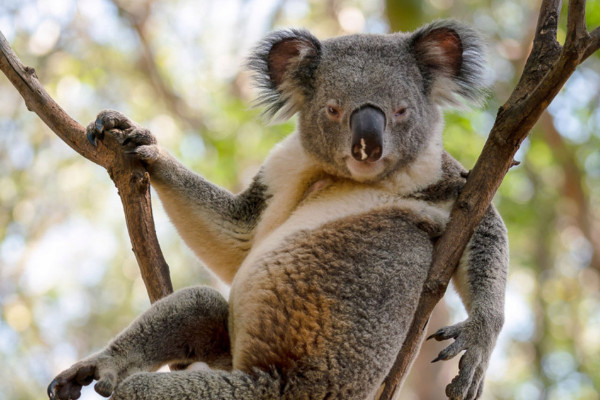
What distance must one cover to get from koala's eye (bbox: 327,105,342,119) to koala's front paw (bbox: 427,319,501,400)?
1.30m

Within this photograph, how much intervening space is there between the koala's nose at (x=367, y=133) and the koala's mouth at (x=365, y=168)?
0.26ft

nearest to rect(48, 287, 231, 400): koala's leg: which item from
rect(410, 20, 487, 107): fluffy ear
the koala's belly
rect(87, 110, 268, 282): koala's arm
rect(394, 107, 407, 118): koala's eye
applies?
the koala's belly

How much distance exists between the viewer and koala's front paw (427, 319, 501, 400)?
289 cm

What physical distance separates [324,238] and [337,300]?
37cm

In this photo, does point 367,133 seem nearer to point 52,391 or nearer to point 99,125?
point 99,125

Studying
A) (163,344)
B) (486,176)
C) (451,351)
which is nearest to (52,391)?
(163,344)

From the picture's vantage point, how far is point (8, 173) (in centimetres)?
1284

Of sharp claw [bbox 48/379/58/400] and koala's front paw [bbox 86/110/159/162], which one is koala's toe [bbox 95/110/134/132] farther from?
sharp claw [bbox 48/379/58/400]

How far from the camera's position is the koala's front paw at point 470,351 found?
9.49 ft

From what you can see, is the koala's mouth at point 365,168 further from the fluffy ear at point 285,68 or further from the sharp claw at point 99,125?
the sharp claw at point 99,125

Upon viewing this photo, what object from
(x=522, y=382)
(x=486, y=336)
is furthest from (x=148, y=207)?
(x=522, y=382)

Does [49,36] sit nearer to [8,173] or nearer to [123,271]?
[8,173]

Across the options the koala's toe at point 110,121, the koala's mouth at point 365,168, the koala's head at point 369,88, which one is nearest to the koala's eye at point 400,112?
the koala's head at point 369,88

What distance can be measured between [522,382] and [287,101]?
14.6m
